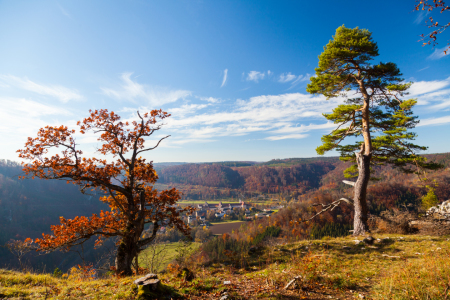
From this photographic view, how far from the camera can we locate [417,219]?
1040 cm

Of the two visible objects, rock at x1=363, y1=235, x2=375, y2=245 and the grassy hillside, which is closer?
the grassy hillside

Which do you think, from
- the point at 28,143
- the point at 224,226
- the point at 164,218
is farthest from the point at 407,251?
the point at 224,226

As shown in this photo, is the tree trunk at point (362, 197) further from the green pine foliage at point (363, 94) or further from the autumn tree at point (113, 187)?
the autumn tree at point (113, 187)

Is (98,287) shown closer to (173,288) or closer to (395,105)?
(173,288)

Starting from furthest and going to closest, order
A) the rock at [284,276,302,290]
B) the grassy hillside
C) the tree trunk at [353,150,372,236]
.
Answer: the tree trunk at [353,150,372,236], the rock at [284,276,302,290], the grassy hillside

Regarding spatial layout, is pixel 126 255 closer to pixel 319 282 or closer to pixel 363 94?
pixel 319 282

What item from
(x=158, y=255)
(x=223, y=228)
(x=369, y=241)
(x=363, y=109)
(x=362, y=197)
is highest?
(x=363, y=109)

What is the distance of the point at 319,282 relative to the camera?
15.2 feet

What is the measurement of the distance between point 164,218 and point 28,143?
6280 mm

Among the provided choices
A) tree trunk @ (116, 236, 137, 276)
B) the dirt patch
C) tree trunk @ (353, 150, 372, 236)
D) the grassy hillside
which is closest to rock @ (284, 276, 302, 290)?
the grassy hillside

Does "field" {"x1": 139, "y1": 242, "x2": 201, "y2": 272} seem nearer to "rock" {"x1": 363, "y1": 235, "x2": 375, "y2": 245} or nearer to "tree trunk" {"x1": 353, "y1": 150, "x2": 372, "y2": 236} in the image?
"rock" {"x1": 363, "y1": 235, "x2": 375, "y2": 245}

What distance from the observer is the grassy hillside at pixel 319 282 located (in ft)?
13.0

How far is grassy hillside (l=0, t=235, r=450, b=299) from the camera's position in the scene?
3.95 m

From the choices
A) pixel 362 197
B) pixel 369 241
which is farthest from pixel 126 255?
pixel 362 197
